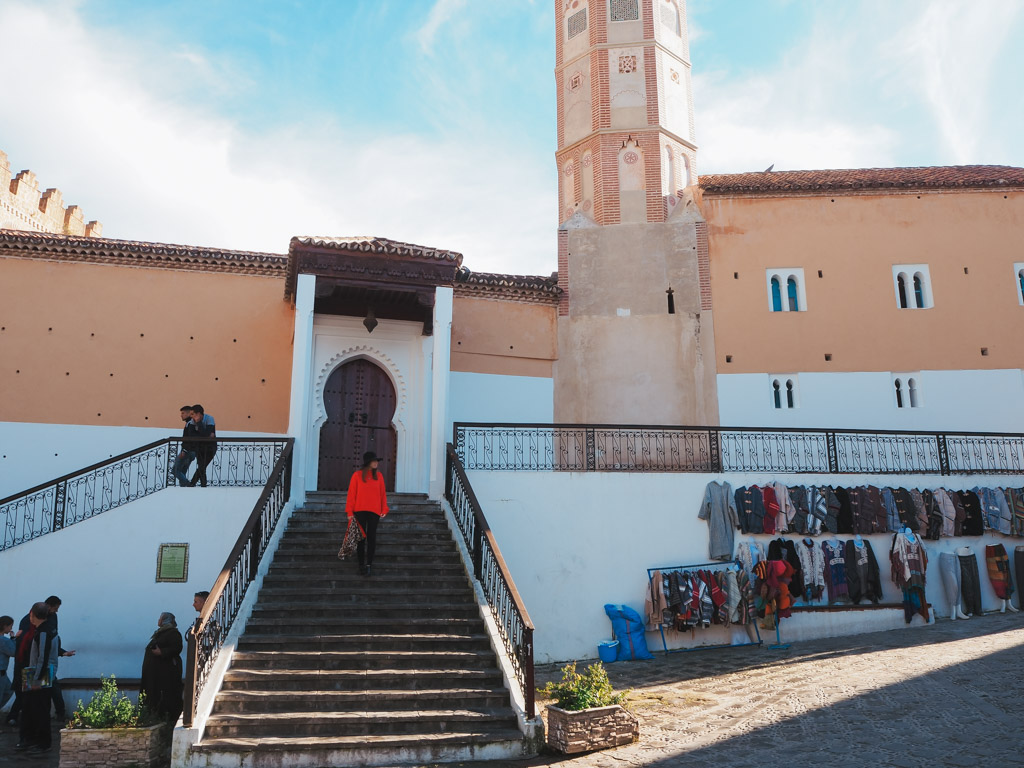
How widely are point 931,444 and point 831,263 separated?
4458mm

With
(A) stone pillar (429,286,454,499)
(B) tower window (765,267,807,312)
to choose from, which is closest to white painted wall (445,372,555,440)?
(A) stone pillar (429,286,454,499)

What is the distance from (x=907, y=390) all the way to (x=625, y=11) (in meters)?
9.96

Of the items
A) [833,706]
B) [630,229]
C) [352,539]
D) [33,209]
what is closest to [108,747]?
[352,539]

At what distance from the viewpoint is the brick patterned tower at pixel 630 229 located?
16.4 meters

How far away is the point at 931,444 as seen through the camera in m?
14.1

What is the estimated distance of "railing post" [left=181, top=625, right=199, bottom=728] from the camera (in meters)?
6.95

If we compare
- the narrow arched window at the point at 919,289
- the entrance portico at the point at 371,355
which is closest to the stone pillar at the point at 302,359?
the entrance portico at the point at 371,355

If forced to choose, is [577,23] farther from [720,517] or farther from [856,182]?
[720,517]

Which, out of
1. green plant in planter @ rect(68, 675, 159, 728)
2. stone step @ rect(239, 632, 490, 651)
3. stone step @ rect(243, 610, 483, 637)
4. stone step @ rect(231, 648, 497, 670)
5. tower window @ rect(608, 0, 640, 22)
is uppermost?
tower window @ rect(608, 0, 640, 22)

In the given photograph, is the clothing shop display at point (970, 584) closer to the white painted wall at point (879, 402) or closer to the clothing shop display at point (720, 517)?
A: the clothing shop display at point (720, 517)

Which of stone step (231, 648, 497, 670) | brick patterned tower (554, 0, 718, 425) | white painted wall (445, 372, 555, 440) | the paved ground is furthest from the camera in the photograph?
brick patterned tower (554, 0, 718, 425)

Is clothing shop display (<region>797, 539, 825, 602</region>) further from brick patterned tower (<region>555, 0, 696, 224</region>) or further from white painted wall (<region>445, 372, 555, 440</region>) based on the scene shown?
brick patterned tower (<region>555, 0, 696, 224</region>)

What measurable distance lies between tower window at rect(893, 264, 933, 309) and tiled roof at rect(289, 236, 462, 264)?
9374 mm

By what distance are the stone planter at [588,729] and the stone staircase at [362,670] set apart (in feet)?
1.10
